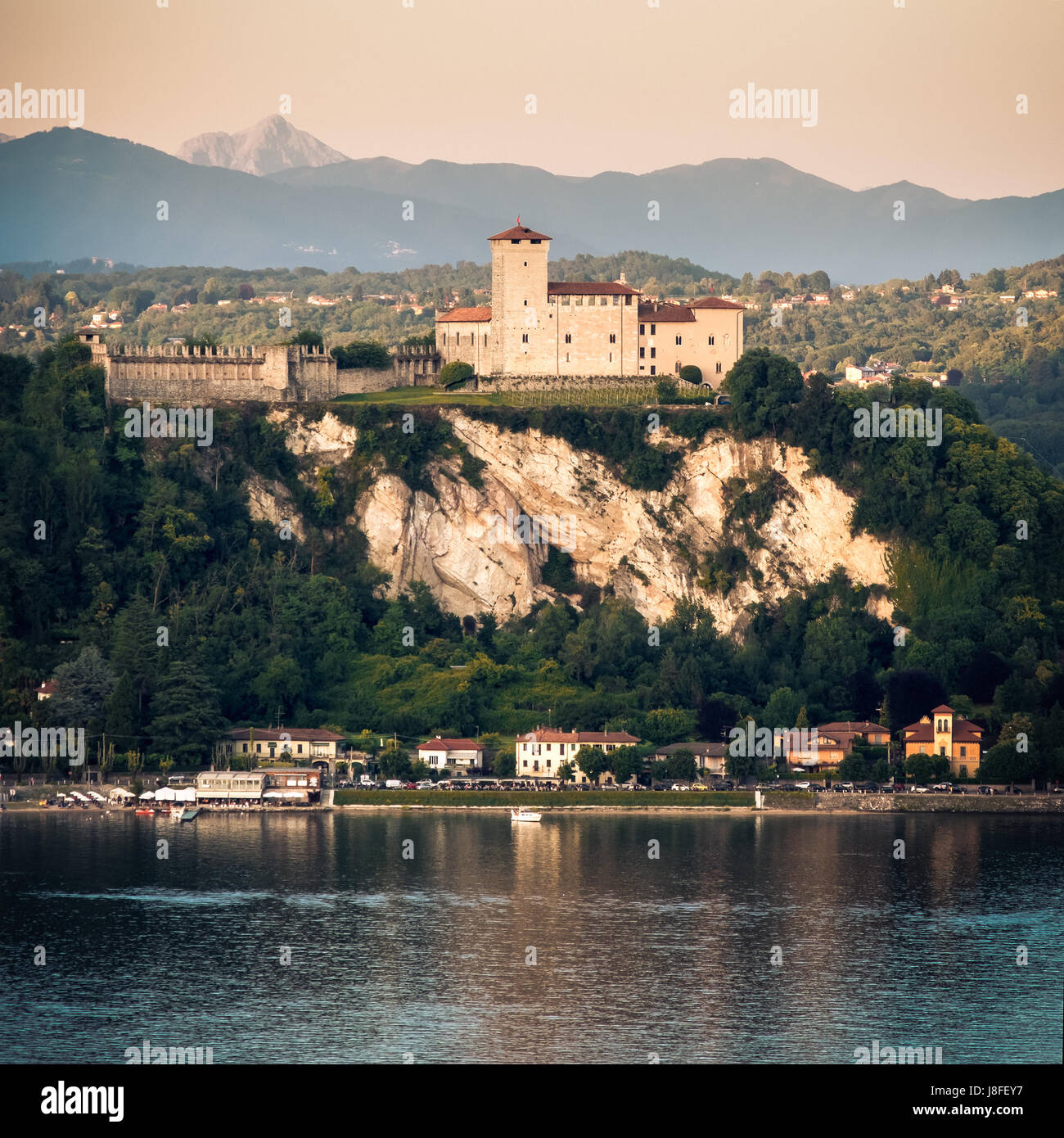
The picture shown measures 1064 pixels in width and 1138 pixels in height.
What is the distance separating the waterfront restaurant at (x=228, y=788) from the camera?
249ft

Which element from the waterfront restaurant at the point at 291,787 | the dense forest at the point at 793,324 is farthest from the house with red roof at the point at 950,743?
the dense forest at the point at 793,324

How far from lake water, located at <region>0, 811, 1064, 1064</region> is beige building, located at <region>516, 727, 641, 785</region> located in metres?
4.64

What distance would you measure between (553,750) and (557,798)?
263 centimetres

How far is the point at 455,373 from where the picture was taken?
88875 millimetres

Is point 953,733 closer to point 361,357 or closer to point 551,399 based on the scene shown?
point 551,399

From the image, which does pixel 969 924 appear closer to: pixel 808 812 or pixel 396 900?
pixel 396 900

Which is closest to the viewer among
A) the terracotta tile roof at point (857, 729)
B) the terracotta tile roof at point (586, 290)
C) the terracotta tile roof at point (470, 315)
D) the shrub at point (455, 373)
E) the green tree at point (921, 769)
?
the green tree at point (921, 769)

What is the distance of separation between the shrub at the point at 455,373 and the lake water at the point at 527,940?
22.4 meters

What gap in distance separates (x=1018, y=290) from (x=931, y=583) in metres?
120

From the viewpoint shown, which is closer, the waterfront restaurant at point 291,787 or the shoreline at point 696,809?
the shoreline at point 696,809

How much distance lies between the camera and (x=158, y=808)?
7538 cm

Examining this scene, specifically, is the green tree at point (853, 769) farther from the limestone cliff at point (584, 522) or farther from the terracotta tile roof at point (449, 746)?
the terracotta tile roof at point (449, 746)

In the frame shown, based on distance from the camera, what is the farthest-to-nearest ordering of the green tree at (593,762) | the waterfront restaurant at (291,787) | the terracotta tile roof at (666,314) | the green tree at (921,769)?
1. the terracotta tile roof at (666,314)
2. the green tree at (921,769)
3. the green tree at (593,762)
4. the waterfront restaurant at (291,787)
